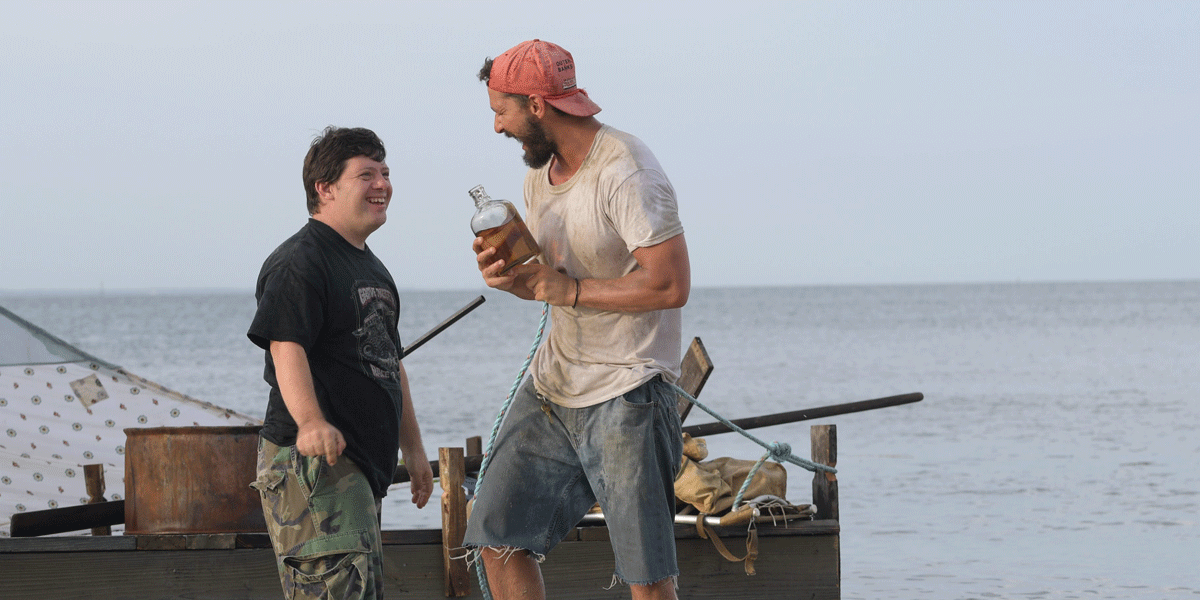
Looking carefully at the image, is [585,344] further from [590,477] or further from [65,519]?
[65,519]

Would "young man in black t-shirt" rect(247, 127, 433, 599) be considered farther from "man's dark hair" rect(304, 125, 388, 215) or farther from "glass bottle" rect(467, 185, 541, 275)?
"glass bottle" rect(467, 185, 541, 275)

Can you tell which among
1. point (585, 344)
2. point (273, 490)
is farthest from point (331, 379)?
point (585, 344)

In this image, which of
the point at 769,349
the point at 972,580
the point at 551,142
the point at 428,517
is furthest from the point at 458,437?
the point at 769,349

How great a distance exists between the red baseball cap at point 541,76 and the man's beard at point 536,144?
10 centimetres

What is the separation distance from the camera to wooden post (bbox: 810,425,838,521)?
5.79 meters

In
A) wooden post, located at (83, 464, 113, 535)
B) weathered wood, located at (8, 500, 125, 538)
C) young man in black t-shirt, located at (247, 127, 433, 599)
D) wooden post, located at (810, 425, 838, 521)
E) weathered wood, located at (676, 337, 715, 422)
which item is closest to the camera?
young man in black t-shirt, located at (247, 127, 433, 599)

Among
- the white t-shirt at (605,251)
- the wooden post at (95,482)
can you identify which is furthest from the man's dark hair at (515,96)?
the wooden post at (95,482)

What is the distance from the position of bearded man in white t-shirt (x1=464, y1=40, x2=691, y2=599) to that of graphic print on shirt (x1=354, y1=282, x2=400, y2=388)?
0.37 m

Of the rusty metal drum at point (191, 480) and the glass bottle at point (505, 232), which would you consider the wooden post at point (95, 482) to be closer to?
the rusty metal drum at point (191, 480)

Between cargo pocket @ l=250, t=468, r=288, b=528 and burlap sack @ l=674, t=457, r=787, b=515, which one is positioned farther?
burlap sack @ l=674, t=457, r=787, b=515

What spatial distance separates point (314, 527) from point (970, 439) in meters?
16.2

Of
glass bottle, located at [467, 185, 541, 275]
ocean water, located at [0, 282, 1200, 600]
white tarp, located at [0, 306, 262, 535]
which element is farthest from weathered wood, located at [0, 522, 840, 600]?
ocean water, located at [0, 282, 1200, 600]

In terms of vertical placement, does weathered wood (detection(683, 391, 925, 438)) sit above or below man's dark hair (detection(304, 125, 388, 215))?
below

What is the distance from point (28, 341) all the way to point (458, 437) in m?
11.5
